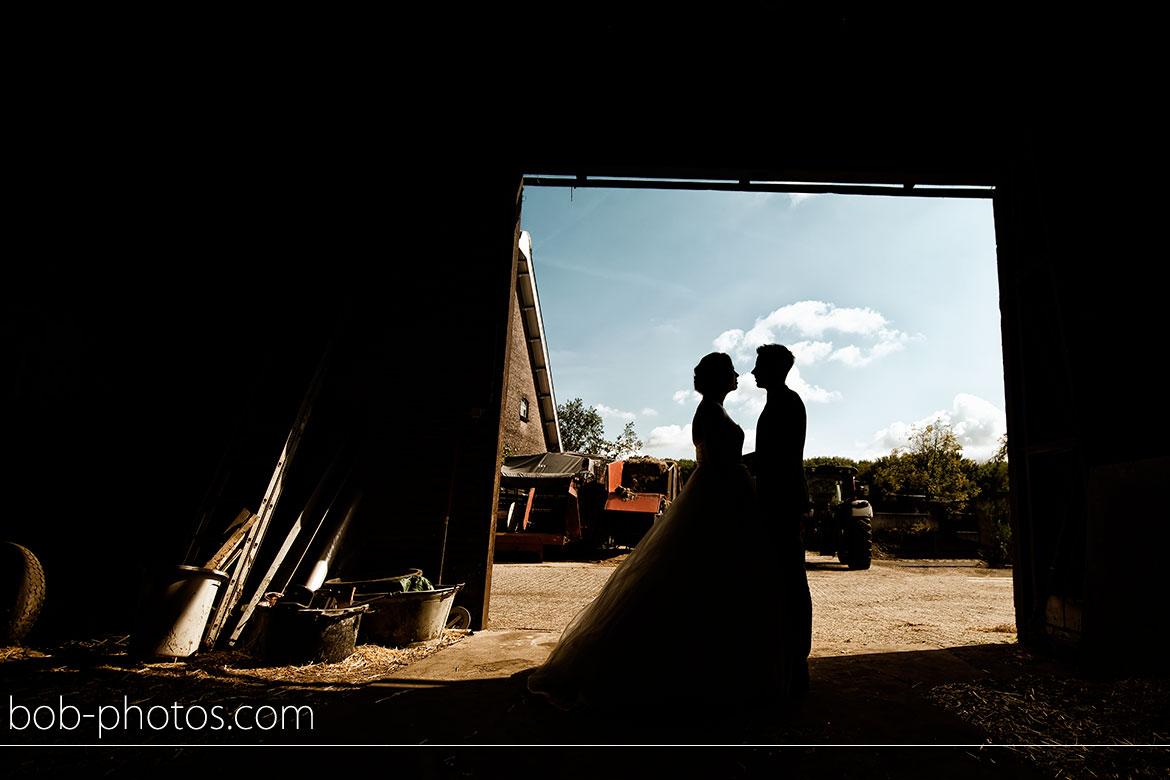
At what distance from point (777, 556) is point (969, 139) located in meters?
5.09

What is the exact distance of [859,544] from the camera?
11.9 meters

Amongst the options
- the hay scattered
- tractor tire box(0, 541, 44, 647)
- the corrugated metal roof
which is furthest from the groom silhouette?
the corrugated metal roof

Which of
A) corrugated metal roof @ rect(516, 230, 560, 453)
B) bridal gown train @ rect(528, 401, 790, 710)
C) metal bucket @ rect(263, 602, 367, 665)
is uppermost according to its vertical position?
corrugated metal roof @ rect(516, 230, 560, 453)

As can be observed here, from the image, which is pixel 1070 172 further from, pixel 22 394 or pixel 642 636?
pixel 22 394

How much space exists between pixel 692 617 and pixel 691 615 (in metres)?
0.01

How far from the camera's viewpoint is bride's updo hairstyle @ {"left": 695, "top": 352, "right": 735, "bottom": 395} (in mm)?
3186

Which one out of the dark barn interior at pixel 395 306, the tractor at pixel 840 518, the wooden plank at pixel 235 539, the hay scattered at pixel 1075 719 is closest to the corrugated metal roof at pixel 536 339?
the tractor at pixel 840 518

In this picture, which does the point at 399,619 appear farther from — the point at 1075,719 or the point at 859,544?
the point at 859,544

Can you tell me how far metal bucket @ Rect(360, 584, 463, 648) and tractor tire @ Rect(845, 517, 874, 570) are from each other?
11136 millimetres

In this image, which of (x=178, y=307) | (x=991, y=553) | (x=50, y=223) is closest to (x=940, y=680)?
(x=178, y=307)

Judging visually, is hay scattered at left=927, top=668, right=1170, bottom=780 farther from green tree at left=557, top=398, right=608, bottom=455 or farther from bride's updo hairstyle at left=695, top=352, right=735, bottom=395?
green tree at left=557, top=398, right=608, bottom=455

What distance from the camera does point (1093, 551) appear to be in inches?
131

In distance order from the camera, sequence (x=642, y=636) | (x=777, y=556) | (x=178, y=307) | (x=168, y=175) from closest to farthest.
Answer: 1. (x=642, y=636)
2. (x=777, y=556)
3. (x=178, y=307)
4. (x=168, y=175)

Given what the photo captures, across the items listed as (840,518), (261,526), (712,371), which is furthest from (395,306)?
(840,518)
